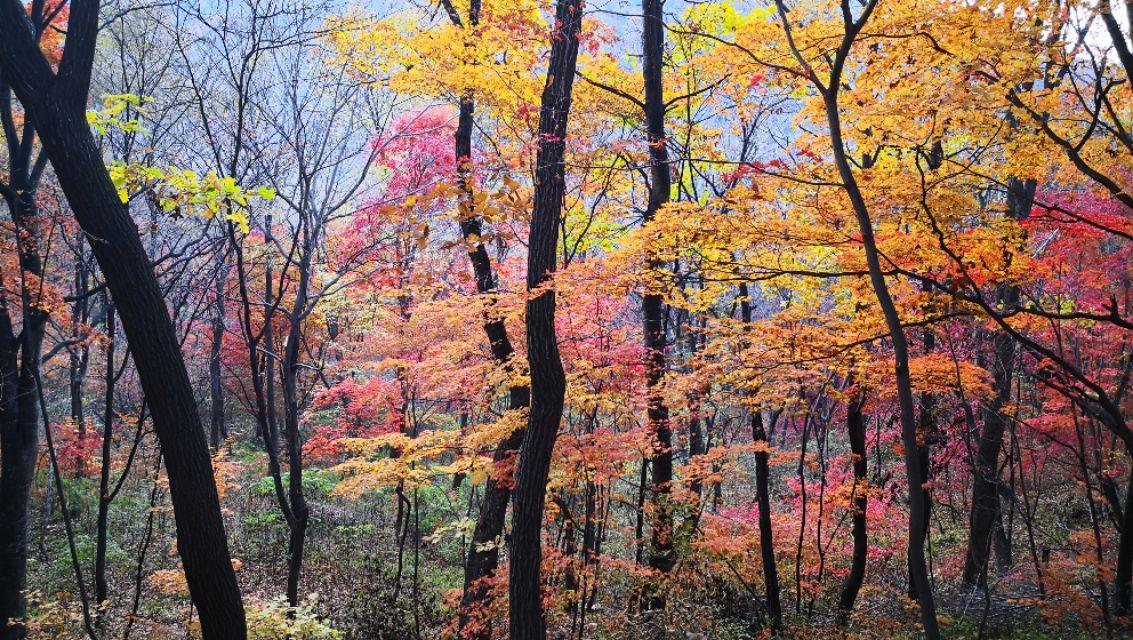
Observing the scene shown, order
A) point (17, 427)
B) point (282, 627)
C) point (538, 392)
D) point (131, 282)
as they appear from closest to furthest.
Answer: point (131, 282), point (538, 392), point (282, 627), point (17, 427)

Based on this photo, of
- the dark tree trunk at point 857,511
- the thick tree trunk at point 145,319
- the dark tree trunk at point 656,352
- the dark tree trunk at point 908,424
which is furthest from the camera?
the dark tree trunk at point 857,511

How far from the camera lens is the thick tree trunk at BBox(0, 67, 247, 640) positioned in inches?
168

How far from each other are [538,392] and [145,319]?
2.73 metres

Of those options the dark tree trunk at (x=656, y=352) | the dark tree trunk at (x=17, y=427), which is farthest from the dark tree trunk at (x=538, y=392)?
the dark tree trunk at (x=17, y=427)

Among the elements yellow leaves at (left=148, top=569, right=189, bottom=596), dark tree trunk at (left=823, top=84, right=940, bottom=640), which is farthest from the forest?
yellow leaves at (left=148, top=569, right=189, bottom=596)

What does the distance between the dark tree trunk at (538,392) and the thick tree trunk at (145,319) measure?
2055mm

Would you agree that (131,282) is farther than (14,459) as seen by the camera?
No

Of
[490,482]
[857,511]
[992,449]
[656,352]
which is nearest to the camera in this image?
[656,352]

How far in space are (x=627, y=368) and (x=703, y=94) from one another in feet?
14.5

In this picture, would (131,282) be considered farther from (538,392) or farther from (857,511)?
(857,511)

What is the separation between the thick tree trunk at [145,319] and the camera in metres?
4.26

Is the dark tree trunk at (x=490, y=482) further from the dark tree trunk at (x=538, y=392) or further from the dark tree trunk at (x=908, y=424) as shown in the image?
the dark tree trunk at (x=908, y=424)

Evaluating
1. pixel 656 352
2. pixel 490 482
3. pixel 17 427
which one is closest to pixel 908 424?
→ pixel 656 352

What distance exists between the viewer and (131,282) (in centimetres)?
434
